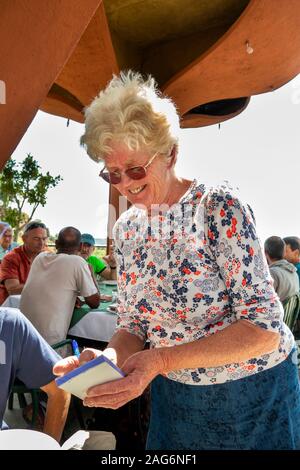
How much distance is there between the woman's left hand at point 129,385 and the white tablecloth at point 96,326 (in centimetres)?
225

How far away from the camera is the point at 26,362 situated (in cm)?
177

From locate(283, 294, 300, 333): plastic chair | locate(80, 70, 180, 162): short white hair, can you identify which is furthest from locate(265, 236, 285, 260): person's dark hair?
locate(80, 70, 180, 162): short white hair

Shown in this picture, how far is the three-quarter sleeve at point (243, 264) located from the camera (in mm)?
1034

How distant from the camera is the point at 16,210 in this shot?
11867 millimetres

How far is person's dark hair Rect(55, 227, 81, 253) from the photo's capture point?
11.5 feet

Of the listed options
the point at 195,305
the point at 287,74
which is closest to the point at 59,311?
the point at 195,305

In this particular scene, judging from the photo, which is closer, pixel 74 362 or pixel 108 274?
pixel 74 362

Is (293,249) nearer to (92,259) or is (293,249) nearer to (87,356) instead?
(92,259)

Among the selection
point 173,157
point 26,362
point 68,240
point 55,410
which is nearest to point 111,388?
point 173,157

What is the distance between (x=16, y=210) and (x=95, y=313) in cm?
951

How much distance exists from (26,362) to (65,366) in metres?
0.75

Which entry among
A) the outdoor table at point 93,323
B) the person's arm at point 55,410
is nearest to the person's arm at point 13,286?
the outdoor table at point 93,323

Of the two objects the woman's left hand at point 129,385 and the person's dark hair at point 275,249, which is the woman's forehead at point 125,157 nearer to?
the woman's left hand at point 129,385
